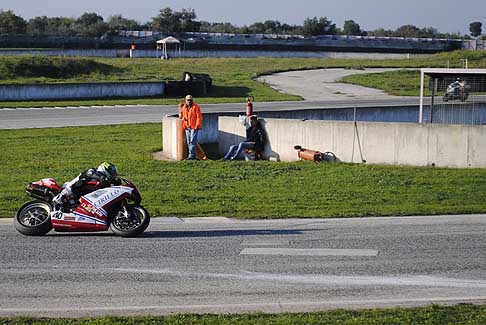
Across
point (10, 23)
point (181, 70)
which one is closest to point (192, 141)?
point (181, 70)

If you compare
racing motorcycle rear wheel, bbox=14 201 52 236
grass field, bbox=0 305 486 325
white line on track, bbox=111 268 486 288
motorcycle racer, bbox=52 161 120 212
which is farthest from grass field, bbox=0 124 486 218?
grass field, bbox=0 305 486 325

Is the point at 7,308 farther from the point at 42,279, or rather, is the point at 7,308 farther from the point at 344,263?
the point at 344,263

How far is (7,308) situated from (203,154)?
14370 millimetres

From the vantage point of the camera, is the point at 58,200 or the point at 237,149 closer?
the point at 58,200

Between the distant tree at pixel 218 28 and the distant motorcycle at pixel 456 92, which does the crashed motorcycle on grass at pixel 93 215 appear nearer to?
the distant motorcycle at pixel 456 92

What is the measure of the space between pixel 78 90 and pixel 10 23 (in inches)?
2136

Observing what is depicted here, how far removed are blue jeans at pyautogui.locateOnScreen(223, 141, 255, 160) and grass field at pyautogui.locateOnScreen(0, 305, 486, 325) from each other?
567 inches

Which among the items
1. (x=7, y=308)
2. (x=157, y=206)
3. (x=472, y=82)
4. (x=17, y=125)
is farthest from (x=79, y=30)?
(x=7, y=308)

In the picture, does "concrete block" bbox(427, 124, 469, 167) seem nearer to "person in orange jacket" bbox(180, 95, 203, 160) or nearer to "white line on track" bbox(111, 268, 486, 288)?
"person in orange jacket" bbox(180, 95, 203, 160)

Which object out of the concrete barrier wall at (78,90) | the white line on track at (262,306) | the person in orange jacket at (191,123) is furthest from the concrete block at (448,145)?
the concrete barrier wall at (78,90)

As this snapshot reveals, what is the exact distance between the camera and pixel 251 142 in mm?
23781

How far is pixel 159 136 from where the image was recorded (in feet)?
96.6

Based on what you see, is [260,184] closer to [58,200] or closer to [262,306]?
[58,200]

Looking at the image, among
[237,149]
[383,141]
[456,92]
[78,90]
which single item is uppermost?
[456,92]
